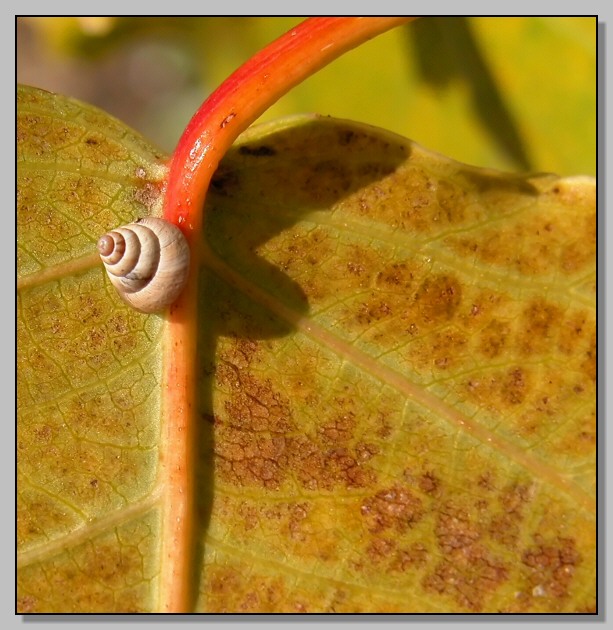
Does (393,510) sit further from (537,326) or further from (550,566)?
(537,326)

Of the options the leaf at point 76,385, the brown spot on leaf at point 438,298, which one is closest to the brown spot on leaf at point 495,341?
the brown spot on leaf at point 438,298

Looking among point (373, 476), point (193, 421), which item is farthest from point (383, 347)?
point (193, 421)

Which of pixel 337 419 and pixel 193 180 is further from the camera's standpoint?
pixel 337 419

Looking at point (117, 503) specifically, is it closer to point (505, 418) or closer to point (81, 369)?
point (81, 369)

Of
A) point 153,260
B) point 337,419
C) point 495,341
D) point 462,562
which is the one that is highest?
point 153,260

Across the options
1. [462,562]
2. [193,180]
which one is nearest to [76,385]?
[193,180]

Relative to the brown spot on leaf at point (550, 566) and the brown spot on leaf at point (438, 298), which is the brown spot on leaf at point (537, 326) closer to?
the brown spot on leaf at point (438, 298)

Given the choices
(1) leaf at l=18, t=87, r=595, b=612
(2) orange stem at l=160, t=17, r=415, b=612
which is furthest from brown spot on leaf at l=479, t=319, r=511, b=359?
(2) orange stem at l=160, t=17, r=415, b=612
